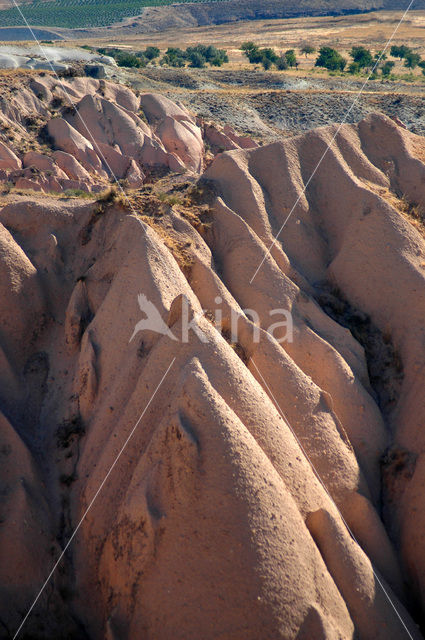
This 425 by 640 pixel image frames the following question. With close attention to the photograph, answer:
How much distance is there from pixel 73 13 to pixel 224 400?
13751 centimetres

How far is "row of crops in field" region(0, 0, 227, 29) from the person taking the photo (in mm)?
114562

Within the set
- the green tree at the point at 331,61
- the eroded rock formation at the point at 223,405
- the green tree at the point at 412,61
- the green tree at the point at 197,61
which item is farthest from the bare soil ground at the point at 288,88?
the eroded rock formation at the point at 223,405

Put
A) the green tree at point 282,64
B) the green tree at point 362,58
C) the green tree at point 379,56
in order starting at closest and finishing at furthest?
the green tree at point 362,58 → the green tree at point 282,64 → the green tree at point 379,56

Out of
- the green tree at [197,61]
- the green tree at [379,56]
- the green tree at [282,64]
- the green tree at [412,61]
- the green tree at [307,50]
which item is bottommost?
the green tree at [197,61]

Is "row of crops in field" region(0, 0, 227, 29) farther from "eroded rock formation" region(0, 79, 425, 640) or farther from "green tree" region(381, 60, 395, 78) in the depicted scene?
"eroded rock formation" region(0, 79, 425, 640)

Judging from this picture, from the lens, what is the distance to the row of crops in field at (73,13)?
376 ft

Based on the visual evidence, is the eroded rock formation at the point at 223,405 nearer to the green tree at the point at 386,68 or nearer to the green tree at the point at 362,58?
the green tree at the point at 362,58

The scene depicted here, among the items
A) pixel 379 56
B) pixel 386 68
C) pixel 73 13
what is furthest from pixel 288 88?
pixel 73 13

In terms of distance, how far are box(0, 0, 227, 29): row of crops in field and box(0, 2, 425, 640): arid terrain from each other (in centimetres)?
11498

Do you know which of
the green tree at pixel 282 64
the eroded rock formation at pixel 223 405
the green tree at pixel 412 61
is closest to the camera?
the eroded rock formation at pixel 223 405

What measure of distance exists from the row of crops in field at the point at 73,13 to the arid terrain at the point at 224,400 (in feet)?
377

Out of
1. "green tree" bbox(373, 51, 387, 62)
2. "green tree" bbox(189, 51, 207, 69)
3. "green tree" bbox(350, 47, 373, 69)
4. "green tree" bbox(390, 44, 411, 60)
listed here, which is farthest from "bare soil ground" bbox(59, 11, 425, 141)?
"green tree" bbox(350, 47, 373, 69)

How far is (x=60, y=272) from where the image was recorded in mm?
13406

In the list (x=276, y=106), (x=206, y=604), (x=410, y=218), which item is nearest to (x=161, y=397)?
(x=206, y=604)
